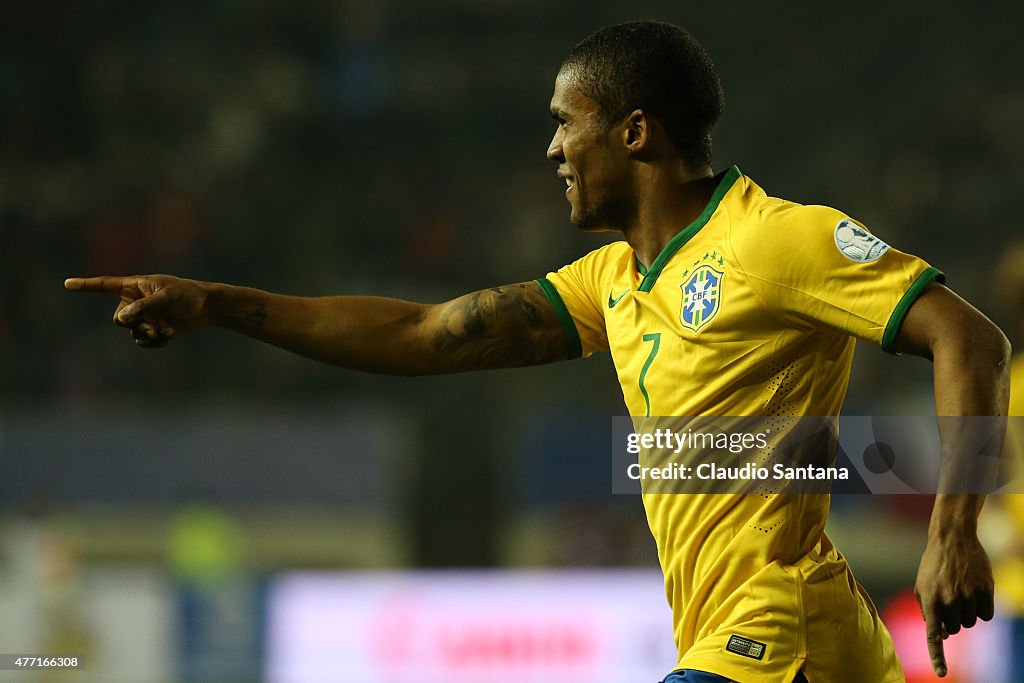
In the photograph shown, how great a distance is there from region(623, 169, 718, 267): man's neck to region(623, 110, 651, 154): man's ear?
80 mm

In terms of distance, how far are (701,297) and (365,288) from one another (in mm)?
10573

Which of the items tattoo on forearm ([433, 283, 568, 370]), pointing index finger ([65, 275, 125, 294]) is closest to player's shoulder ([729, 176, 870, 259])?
tattoo on forearm ([433, 283, 568, 370])

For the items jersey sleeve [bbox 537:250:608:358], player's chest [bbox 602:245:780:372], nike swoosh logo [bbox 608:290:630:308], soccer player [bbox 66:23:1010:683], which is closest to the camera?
soccer player [bbox 66:23:1010:683]

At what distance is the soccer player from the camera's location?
7.95 feet

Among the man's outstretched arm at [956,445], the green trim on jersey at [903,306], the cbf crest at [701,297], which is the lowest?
the man's outstretched arm at [956,445]

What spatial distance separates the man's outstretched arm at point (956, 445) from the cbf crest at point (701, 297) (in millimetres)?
378

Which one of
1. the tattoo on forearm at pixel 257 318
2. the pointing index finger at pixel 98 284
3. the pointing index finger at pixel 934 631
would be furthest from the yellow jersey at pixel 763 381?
the pointing index finger at pixel 98 284

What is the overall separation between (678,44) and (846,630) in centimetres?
123

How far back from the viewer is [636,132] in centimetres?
289

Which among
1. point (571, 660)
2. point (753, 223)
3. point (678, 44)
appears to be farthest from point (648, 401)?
point (571, 660)

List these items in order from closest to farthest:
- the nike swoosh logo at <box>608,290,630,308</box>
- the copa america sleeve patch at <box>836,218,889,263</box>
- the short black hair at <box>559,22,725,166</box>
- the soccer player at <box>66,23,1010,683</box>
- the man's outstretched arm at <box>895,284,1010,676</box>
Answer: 1. the man's outstretched arm at <box>895,284,1010,676</box>
2. the soccer player at <box>66,23,1010,683</box>
3. the copa america sleeve patch at <box>836,218,889,263</box>
4. the short black hair at <box>559,22,725,166</box>
5. the nike swoosh logo at <box>608,290,630,308</box>

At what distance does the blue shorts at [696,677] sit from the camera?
2.59 metres

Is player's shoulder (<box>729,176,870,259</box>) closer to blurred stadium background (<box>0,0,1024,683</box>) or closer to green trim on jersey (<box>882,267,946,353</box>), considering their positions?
green trim on jersey (<box>882,267,946,353</box>)

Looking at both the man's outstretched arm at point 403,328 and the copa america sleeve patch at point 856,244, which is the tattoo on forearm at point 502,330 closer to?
the man's outstretched arm at point 403,328
